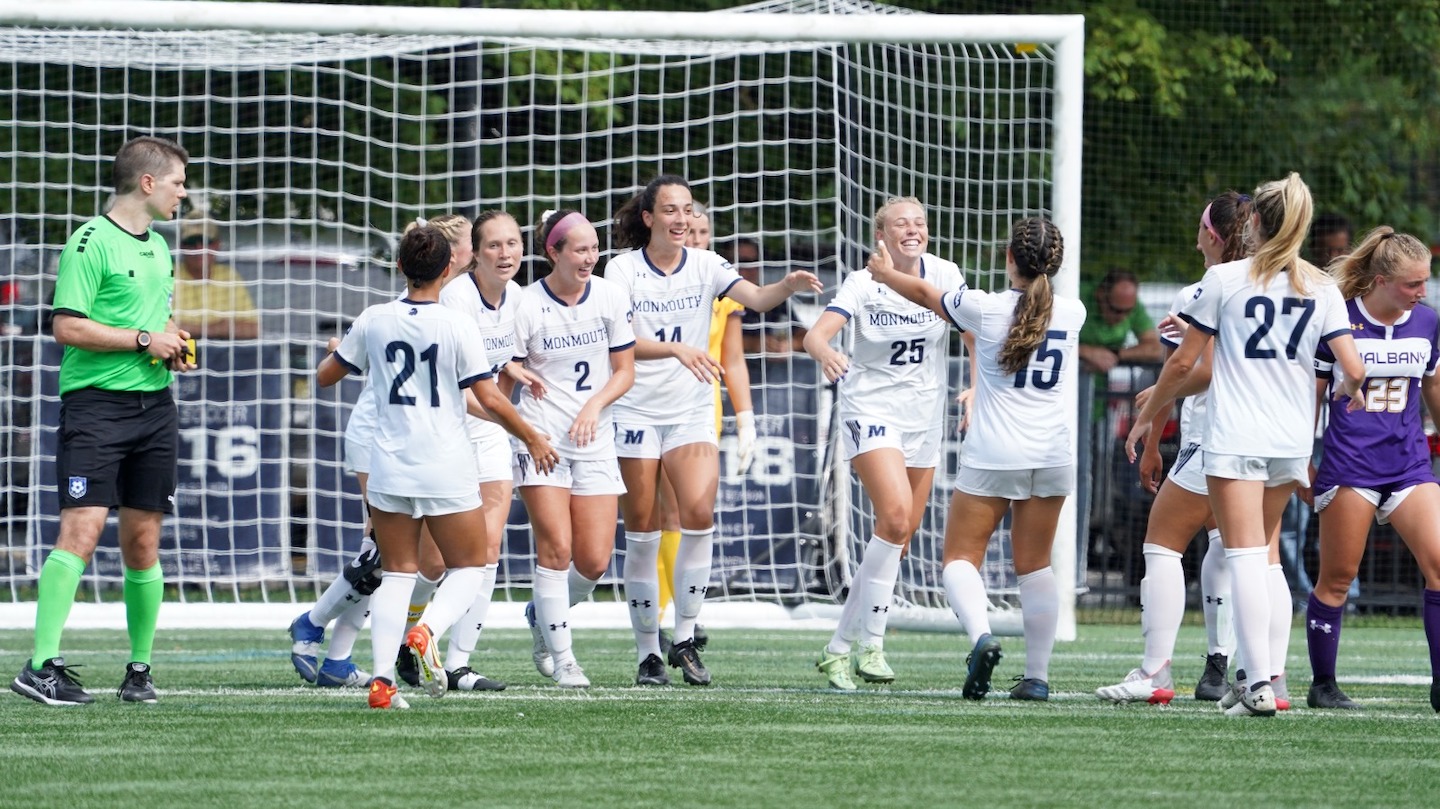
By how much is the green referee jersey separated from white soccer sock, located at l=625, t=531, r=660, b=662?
7.26 feet

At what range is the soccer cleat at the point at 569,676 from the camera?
8.27 m

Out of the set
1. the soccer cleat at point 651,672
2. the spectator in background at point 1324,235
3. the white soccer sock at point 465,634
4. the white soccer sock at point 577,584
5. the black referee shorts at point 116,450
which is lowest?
the soccer cleat at point 651,672

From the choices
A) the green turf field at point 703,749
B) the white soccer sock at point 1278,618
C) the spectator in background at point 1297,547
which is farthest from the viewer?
the spectator in background at point 1297,547

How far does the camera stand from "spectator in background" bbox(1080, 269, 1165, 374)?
46.3 ft

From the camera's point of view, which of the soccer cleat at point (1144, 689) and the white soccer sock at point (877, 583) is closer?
the soccer cleat at point (1144, 689)

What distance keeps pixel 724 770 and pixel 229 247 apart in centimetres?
1001

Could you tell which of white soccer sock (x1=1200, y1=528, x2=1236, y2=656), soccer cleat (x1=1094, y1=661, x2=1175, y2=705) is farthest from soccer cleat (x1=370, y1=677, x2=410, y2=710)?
white soccer sock (x1=1200, y1=528, x2=1236, y2=656)

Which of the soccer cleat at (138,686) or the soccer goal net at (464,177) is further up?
the soccer goal net at (464,177)

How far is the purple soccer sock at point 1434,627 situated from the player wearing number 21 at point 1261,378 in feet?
2.91

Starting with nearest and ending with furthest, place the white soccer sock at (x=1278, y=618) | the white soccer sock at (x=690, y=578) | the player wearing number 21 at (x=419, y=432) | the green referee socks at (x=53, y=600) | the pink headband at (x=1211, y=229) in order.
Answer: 1. the player wearing number 21 at (x=419, y=432)
2. the white soccer sock at (x=1278, y=618)
3. the green referee socks at (x=53, y=600)
4. the pink headband at (x=1211, y=229)
5. the white soccer sock at (x=690, y=578)

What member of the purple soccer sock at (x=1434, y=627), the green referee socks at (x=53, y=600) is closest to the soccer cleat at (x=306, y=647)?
the green referee socks at (x=53, y=600)

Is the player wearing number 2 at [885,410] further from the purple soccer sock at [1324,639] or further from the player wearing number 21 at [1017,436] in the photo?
the purple soccer sock at [1324,639]

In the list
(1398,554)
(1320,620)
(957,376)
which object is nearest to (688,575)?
(1320,620)

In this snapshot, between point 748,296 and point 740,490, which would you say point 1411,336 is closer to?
point 748,296
